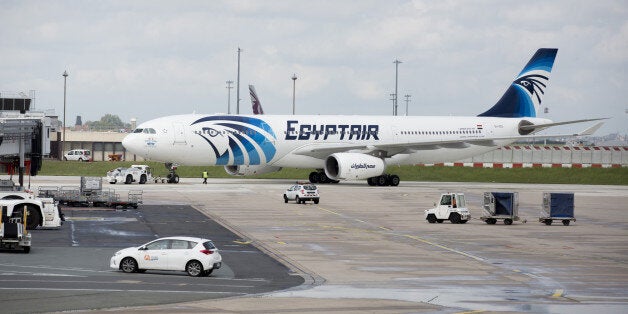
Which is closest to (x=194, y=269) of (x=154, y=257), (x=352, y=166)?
(x=154, y=257)

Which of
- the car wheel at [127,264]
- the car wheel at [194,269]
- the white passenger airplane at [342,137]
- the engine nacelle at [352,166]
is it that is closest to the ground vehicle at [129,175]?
the white passenger airplane at [342,137]

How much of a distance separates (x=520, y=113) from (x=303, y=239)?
58.3 meters

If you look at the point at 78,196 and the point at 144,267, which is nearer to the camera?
the point at 144,267

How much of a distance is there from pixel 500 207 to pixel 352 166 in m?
28.7

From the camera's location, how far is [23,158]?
54438 mm

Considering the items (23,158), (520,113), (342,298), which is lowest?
(342,298)

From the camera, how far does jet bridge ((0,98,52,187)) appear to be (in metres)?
52.8

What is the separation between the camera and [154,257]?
36.8 meters

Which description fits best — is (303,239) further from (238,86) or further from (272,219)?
(238,86)

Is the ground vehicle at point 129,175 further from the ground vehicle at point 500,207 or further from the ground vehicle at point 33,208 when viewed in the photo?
the ground vehicle at point 500,207

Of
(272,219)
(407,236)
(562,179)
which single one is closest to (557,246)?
(407,236)

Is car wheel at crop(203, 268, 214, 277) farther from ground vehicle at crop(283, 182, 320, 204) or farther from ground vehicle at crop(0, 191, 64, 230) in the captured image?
ground vehicle at crop(283, 182, 320, 204)

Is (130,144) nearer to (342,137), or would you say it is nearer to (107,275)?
(342,137)

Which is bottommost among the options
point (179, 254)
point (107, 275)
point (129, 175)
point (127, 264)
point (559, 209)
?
point (107, 275)
